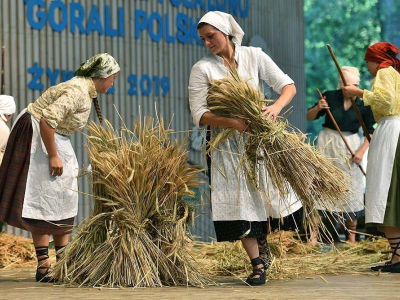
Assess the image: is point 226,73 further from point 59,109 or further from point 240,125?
point 59,109

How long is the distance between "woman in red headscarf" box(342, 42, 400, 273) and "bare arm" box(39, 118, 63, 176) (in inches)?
72.5

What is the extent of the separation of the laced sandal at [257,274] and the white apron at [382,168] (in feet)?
3.52

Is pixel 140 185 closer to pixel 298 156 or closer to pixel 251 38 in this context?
pixel 298 156

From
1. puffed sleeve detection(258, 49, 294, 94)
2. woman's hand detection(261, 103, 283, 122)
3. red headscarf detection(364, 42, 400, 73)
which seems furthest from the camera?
red headscarf detection(364, 42, 400, 73)

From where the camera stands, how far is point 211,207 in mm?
5520

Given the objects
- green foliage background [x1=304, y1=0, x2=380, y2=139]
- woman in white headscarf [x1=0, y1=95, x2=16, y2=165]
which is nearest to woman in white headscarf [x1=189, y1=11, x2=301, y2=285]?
woman in white headscarf [x1=0, y1=95, x2=16, y2=165]

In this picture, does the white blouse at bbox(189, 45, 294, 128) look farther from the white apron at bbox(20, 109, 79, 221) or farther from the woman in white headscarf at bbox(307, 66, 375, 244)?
the woman in white headscarf at bbox(307, 66, 375, 244)

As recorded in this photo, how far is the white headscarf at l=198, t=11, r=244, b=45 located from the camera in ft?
18.1

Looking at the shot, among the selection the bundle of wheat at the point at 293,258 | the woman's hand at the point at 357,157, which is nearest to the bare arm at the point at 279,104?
the bundle of wheat at the point at 293,258

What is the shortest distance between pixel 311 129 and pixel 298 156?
25.6 metres

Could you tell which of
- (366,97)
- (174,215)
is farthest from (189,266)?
(366,97)

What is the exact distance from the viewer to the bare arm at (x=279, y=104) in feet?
17.6

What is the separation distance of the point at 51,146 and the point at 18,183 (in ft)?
1.11

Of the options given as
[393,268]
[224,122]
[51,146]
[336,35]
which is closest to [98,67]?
[51,146]
